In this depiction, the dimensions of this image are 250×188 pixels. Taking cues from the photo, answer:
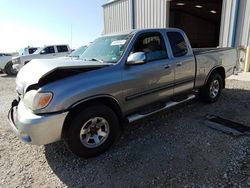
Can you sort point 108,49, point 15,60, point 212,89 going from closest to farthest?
1. point 108,49
2. point 212,89
3. point 15,60

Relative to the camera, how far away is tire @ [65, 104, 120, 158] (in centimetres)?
292

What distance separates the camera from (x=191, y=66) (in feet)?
15.2

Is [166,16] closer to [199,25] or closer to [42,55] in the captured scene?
[42,55]

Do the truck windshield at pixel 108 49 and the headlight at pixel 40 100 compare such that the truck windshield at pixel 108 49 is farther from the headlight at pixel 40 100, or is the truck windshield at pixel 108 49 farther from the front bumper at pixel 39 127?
the front bumper at pixel 39 127

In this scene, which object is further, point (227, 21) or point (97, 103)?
point (227, 21)

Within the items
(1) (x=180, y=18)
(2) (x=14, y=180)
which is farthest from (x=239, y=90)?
(1) (x=180, y=18)

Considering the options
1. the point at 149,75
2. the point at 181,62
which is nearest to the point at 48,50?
the point at 181,62

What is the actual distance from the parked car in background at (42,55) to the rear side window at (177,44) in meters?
11.4

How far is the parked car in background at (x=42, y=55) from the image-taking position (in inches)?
524

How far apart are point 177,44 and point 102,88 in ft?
7.23

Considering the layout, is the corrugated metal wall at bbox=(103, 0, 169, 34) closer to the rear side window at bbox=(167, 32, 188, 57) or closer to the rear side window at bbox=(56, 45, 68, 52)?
the rear side window at bbox=(56, 45, 68, 52)

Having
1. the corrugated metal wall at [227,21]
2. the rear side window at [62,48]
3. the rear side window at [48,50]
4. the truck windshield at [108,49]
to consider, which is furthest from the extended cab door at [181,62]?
the rear side window at [62,48]

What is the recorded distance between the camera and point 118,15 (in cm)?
1370

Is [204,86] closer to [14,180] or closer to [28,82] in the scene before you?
[28,82]
